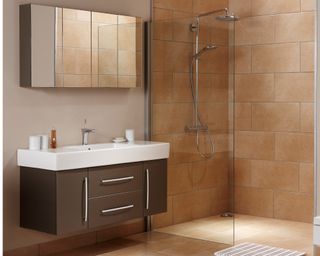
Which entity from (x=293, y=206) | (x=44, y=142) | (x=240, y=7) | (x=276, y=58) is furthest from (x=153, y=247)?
(x=240, y=7)

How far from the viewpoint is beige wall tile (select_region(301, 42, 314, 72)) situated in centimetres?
564

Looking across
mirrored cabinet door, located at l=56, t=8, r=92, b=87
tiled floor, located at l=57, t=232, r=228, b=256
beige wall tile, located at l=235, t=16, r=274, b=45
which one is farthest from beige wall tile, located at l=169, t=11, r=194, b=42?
tiled floor, located at l=57, t=232, r=228, b=256

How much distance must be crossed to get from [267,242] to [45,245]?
5.99ft

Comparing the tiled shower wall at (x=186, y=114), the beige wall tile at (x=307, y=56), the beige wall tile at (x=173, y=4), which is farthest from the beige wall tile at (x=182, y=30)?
the beige wall tile at (x=307, y=56)

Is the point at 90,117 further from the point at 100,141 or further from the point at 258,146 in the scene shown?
the point at 258,146

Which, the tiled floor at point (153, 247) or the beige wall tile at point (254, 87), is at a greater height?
the beige wall tile at point (254, 87)

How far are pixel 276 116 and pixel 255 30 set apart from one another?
0.90 metres

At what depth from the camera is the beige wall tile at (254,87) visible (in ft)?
19.5

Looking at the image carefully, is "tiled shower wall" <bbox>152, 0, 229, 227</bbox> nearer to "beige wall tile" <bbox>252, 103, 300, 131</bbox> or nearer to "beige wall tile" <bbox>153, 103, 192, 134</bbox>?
"beige wall tile" <bbox>153, 103, 192, 134</bbox>

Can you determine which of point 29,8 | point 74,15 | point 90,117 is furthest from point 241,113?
point 29,8

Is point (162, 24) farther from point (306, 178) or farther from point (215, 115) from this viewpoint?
point (306, 178)

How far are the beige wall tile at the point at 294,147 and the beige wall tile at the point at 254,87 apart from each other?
424 millimetres

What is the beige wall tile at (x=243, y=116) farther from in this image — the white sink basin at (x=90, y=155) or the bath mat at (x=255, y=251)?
the bath mat at (x=255, y=251)

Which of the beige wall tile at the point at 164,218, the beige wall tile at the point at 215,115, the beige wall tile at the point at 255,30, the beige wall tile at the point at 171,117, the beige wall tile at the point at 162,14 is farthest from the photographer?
the beige wall tile at the point at 255,30
